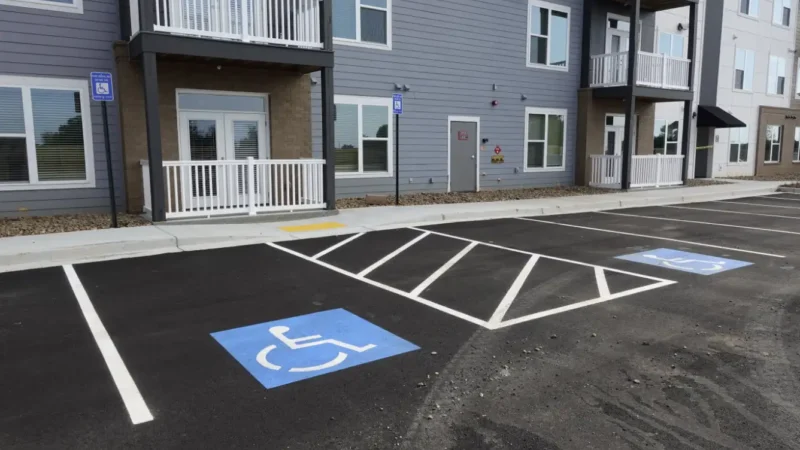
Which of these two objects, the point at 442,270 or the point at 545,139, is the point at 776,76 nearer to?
the point at 545,139

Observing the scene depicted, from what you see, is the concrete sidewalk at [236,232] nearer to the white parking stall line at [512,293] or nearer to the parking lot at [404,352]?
the parking lot at [404,352]

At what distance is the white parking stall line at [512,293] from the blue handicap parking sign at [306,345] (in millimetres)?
1113

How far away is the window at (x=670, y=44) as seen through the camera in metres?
21.5

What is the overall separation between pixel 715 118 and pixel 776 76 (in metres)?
7.27

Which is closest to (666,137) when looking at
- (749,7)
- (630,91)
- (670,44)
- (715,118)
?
(715,118)

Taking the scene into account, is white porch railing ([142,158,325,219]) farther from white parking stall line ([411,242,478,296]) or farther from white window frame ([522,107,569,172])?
white window frame ([522,107,569,172])

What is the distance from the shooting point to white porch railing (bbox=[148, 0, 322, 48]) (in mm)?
10391

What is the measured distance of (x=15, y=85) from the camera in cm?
1054

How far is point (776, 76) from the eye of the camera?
88.4 ft

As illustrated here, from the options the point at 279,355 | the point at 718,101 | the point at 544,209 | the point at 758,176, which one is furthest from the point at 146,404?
the point at 758,176

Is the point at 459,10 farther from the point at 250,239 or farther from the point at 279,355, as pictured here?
the point at 279,355

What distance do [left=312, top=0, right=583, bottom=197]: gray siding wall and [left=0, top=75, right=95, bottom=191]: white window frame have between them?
493 cm

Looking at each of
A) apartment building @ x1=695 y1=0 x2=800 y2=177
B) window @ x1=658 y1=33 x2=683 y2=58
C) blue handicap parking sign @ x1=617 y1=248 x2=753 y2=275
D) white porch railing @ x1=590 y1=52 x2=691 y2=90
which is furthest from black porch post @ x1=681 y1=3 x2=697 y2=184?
blue handicap parking sign @ x1=617 y1=248 x2=753 y2=275

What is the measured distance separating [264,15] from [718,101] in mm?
21061
